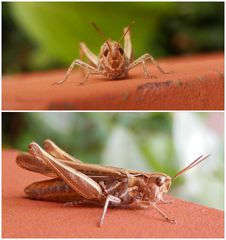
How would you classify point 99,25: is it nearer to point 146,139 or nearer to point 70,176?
point 146,139

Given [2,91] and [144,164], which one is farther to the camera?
[144,164]

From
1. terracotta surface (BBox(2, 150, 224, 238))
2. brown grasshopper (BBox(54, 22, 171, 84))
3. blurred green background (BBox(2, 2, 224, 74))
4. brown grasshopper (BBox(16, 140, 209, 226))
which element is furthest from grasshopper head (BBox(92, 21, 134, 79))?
blurred green background (BBox(2, 2, 224, 74))

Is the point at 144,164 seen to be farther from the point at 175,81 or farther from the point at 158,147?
the point at 175,81

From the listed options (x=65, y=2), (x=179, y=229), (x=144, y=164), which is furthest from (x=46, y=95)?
(x=65, y=2)

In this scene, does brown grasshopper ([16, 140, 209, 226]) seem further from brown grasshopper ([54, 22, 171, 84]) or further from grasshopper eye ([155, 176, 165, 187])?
brown grasshopper ([54, 22, 171, 84])

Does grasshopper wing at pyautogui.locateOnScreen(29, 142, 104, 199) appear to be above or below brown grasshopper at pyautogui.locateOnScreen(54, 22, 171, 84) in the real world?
below
